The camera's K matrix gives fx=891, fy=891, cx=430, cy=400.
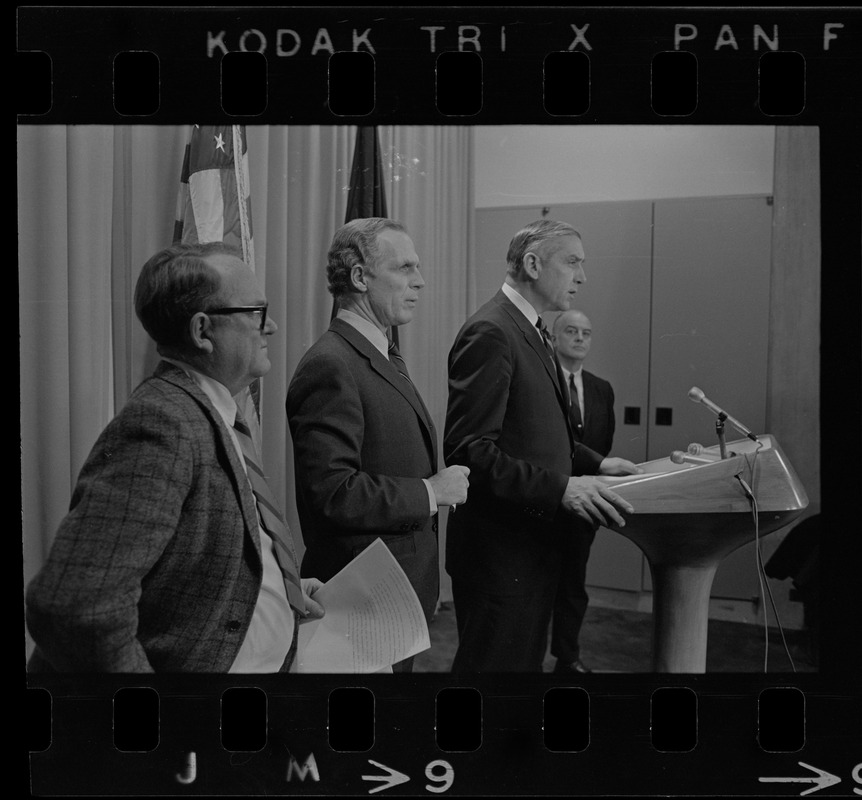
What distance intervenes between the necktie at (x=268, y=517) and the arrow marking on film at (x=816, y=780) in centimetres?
125

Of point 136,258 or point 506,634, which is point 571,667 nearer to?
point 506,634

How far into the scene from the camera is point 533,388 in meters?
2.18

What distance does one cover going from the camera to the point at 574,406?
2207mm

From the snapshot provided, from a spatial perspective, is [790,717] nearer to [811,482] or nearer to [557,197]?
[811,482]

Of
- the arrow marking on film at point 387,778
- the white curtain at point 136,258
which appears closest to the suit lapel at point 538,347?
the white curtain at point 136,258

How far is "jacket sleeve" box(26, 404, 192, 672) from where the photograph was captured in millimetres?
1693

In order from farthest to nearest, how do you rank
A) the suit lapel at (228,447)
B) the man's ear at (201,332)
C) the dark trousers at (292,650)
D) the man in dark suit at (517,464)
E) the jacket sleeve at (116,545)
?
1. the man in dark suit at (517,464)
2. the dark trousers at (292,650)
3. the man's ear at (201,332)
4. the suit lapel at (228,447)
5. the jacket sleeve at (116,545)

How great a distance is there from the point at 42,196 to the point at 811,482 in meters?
1.98

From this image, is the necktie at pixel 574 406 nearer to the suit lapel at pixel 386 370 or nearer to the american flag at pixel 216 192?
the suit lapel at pixel 386 370

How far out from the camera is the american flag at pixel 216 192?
2.14 m

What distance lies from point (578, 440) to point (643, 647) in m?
0.54
